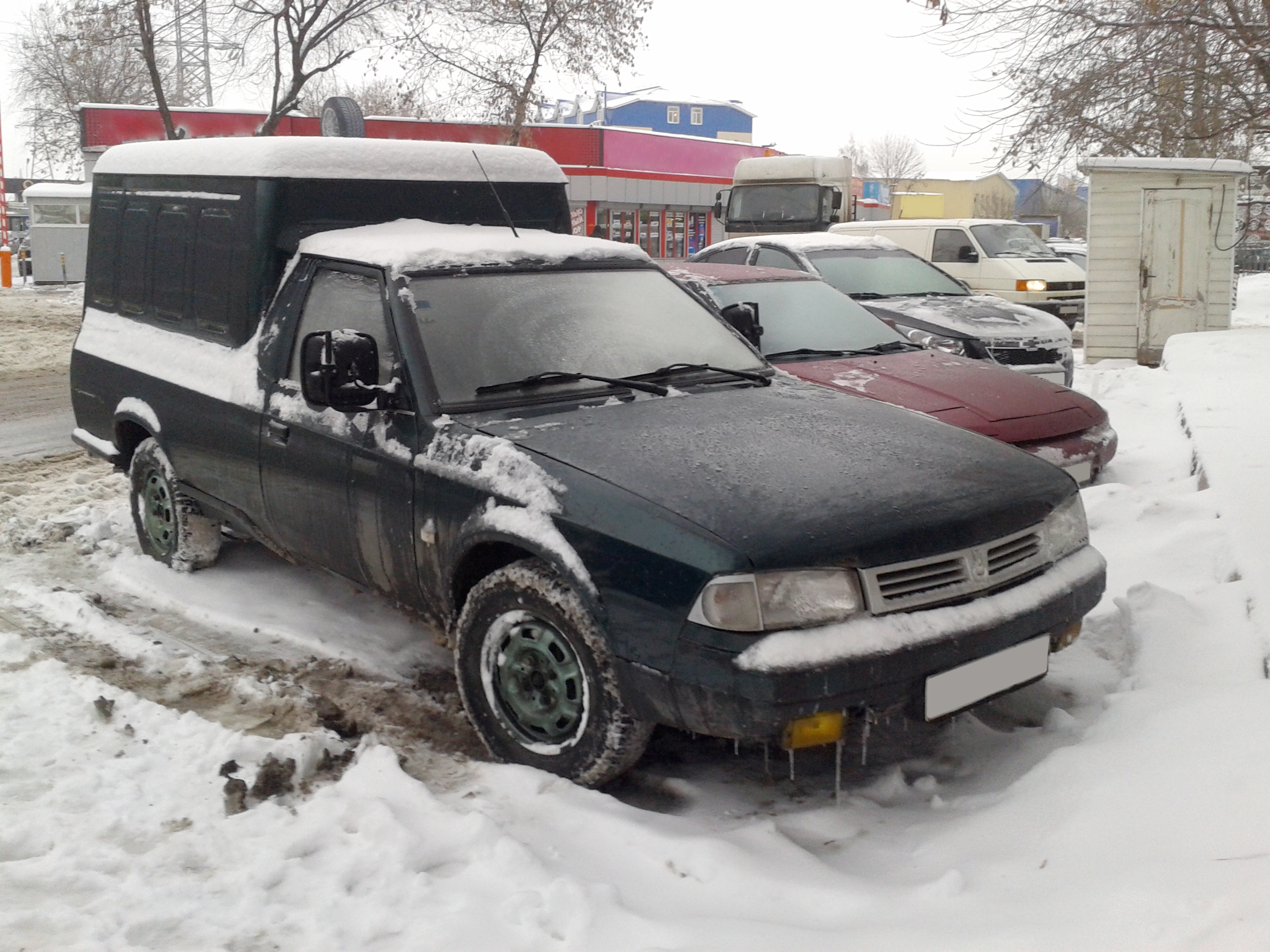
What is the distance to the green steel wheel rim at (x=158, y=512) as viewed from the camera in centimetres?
566

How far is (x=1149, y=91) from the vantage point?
12445 mm

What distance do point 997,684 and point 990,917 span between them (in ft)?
2.84

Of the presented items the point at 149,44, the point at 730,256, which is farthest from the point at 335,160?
the point at 149,44

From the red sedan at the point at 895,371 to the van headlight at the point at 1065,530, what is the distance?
1.94 metres

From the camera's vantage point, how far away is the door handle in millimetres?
4551

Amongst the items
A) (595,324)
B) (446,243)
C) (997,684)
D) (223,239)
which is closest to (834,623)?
(997,684)

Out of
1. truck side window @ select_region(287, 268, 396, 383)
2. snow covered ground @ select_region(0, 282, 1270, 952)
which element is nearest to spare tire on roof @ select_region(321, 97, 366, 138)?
truck side window @ select_region(287, 268, 396, 383)

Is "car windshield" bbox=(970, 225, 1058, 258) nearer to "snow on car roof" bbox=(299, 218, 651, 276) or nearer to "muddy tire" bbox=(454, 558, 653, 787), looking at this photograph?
"snow on car roof" bbox=(299, 218, 651, 276)

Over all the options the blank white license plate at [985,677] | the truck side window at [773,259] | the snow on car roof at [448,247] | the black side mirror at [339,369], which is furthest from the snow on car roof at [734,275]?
the blank white license plate at [985,677]

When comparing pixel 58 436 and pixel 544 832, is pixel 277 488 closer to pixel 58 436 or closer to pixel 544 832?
pixel 544 832

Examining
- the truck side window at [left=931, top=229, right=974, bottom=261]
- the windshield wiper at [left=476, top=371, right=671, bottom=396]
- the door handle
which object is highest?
the truck side window at [left=931, top=229, right=974, bottom=261]

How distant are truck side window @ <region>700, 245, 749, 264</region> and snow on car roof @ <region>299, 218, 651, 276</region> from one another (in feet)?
16.7

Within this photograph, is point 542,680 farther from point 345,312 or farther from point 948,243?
point 948,243

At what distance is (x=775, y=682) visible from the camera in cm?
300
